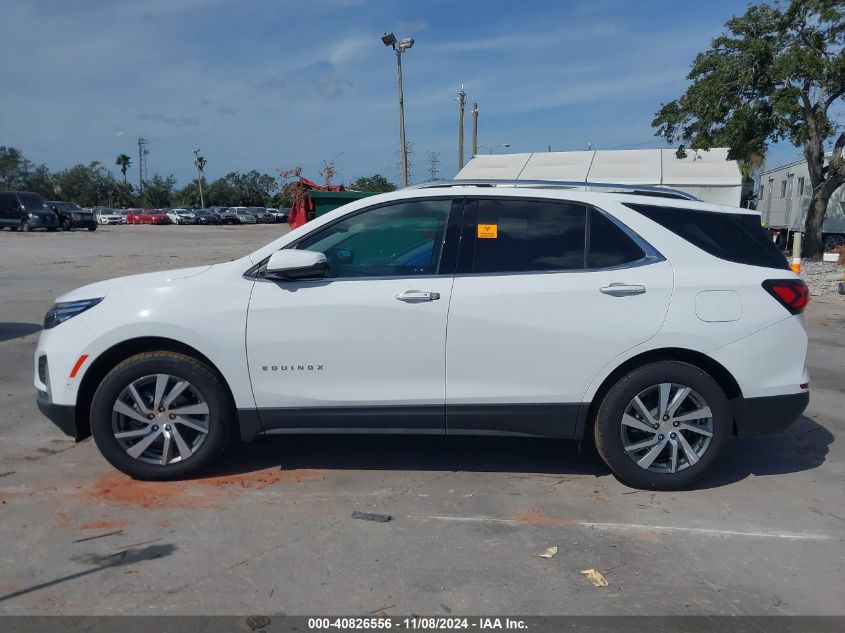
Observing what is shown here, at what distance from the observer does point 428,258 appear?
4488 millimetres

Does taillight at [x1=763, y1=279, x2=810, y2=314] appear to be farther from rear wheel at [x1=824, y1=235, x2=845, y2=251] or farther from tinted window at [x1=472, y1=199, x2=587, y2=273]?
rear wheel at [x1=824, y1=235, x2=845, y2=251]

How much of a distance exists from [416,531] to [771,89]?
73.6 feet

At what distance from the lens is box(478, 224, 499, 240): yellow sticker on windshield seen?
450 cm

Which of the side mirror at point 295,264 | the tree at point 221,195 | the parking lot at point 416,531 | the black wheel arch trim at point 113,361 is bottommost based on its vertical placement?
the parking lot at point 416,531

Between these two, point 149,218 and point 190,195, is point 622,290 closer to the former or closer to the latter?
point 149,218

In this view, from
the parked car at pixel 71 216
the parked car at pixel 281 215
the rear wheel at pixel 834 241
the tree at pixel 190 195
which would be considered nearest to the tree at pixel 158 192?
the tree at pixel 190 195

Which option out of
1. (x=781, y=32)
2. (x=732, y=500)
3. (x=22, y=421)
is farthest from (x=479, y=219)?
(x=781, y=32)

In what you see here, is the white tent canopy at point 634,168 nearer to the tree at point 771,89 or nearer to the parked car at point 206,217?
the tree at point 771,89

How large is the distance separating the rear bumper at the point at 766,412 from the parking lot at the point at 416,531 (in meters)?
0.43

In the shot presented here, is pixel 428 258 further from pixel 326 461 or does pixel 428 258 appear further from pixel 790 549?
pixel 790 549

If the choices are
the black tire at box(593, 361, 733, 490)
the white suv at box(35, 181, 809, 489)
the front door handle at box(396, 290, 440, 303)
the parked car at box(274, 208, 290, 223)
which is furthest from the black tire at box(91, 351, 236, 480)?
the parked car at box(274, 208, 290, 223)

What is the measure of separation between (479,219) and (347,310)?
3.32ft

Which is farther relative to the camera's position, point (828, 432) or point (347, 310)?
point (828, 432)

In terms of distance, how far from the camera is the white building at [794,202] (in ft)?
91.7
